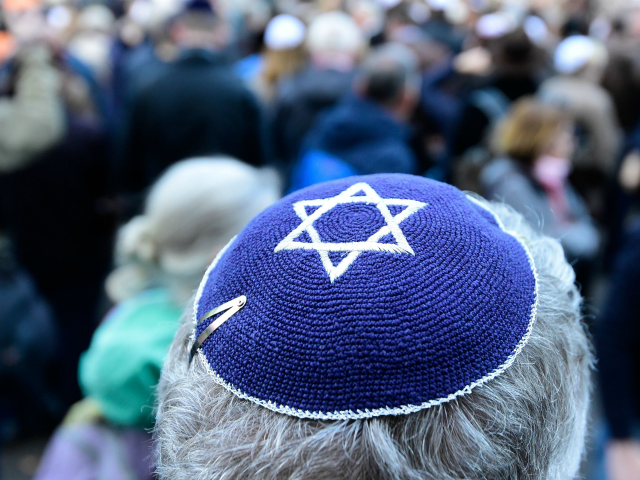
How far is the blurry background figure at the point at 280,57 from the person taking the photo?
4359mm

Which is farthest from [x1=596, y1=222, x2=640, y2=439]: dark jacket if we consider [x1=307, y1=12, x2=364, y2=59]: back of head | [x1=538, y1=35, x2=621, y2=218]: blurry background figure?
[x1=307, y1=12, x2=364, y2=59]: back of head

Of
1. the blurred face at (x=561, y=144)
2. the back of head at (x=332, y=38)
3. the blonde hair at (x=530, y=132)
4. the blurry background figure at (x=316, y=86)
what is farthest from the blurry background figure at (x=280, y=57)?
the blurred face at (x=561, y=144)

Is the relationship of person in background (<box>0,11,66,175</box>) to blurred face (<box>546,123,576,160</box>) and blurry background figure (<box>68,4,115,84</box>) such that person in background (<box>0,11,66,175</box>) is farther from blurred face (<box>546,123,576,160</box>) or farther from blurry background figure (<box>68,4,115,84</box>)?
blurred face (<box>546,123,576,160</box>)

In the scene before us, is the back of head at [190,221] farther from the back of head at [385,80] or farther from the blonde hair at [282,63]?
the blonde hair at [282,63]

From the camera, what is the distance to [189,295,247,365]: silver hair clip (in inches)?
26.5

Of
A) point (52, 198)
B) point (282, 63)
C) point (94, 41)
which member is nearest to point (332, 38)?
point (282, 63)

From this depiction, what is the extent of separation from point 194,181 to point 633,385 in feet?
5.30

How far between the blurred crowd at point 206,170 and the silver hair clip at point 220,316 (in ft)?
2.59

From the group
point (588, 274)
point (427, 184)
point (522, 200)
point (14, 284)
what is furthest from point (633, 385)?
point (14, 284)

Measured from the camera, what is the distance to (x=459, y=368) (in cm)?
62

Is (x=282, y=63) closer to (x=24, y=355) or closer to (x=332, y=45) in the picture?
(x=332, y=45)

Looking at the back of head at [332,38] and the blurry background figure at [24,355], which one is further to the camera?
the back of head at [332,38]

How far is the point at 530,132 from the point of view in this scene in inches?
105

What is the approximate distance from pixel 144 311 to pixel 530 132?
202 centimetres
